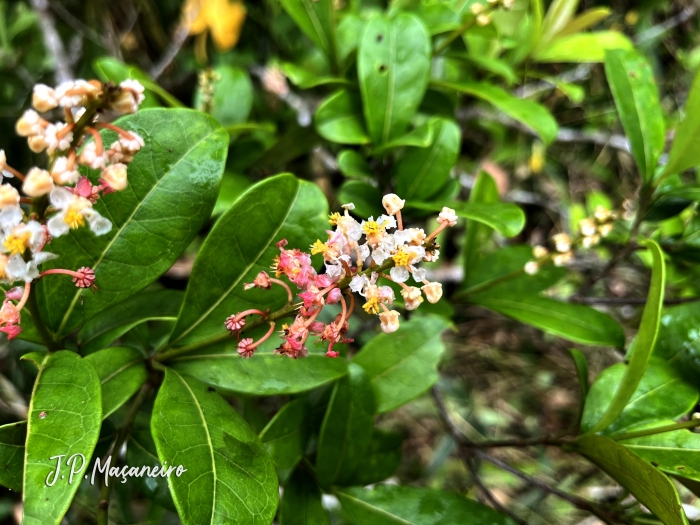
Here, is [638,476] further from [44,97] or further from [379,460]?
[44,97]

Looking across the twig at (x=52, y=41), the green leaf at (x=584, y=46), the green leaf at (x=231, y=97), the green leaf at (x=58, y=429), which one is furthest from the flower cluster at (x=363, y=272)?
the twig at (x=52, y=41)

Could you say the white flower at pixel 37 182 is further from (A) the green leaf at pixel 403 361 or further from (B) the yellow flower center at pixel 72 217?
(A) the green leaf at pixel 403 361

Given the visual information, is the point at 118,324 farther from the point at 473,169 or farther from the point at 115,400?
the point at 473,169

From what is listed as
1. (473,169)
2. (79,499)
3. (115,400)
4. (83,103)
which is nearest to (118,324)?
(115,400)

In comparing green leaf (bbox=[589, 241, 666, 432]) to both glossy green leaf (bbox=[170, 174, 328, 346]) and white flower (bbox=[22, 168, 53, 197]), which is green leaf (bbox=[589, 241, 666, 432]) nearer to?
glossy green leaf (bbox=[170, 174, 328, 346])

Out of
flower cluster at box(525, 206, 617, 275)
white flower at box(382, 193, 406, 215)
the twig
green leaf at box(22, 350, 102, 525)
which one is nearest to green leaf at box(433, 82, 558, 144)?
flower cluster at box(525, 206, 617, 275)
